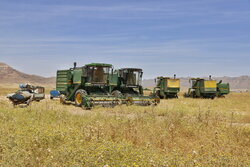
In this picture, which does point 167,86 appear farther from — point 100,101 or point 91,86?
point 100,101

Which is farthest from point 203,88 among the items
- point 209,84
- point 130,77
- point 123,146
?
point 123,146

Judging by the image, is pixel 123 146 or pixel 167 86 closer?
pixel 123 146

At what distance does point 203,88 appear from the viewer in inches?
1308

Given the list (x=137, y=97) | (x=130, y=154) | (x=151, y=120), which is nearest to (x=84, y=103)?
(x=137, y=97)

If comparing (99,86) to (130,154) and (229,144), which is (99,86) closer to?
(229,144)

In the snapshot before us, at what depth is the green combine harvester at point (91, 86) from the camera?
18109 millimetres

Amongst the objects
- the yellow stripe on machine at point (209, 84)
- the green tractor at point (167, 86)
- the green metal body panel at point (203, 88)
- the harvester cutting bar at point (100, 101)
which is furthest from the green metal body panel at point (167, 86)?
the harvester cutting bar at point (100, 101)

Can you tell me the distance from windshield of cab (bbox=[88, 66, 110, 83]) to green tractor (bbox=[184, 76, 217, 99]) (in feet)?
54.9

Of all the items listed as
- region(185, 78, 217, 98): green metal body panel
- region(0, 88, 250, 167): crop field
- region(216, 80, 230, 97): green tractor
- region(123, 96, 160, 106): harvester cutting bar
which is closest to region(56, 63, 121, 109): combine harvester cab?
region(123, 96, 160, 106): harvester cutting bar

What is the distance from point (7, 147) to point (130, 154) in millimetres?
2693

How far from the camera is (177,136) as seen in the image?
27.5ft

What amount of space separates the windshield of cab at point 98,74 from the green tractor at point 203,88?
16.7 metres

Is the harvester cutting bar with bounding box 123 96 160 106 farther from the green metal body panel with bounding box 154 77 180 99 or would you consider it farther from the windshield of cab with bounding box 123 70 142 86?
the green metal body panel with bounding box 154 77 180 99

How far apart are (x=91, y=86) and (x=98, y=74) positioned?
1.05 metres
